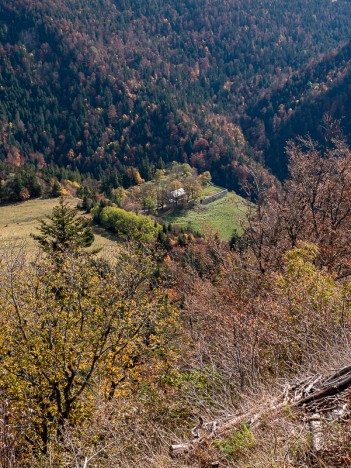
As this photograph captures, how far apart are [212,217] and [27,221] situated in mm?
48406

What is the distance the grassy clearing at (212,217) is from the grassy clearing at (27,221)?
2736cm

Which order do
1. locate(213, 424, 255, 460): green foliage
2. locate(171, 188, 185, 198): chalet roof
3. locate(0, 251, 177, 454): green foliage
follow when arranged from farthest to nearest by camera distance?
locate(171, 188, 185, 198): chalet roof < locate(0, 251, 177, 454): green foliage < locate(213, 424, 255, 460): green foliage

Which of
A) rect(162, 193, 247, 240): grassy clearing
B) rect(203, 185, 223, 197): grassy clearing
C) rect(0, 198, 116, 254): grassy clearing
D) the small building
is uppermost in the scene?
rect(0, 198, 116, 254): grassy clearing

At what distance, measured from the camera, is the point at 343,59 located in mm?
177625

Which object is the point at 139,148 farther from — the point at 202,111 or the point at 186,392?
the point at 186,392

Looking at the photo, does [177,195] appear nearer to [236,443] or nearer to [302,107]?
[236,443]

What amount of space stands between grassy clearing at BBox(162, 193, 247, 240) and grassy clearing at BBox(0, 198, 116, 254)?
27.4m

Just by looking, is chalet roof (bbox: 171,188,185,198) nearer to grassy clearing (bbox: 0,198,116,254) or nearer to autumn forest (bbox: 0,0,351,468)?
grassy clearing (bbox: 0,198,116,254)

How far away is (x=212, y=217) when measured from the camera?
97.9 metres

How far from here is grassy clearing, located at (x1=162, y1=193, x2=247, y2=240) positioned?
90562mm

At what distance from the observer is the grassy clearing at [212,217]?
9056cm

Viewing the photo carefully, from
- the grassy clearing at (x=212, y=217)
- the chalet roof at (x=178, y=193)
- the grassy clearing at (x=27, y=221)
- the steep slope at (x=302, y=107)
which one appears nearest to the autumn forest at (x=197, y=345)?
the grassy clearing at (x=27, y=221)

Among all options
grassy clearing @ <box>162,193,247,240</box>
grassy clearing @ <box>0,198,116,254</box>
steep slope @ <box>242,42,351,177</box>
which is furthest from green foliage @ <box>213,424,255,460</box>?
steep slope @ <box>242,42,351,177</box>

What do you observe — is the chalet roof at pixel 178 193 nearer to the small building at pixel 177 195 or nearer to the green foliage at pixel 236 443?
the small building at pixel 177 195
